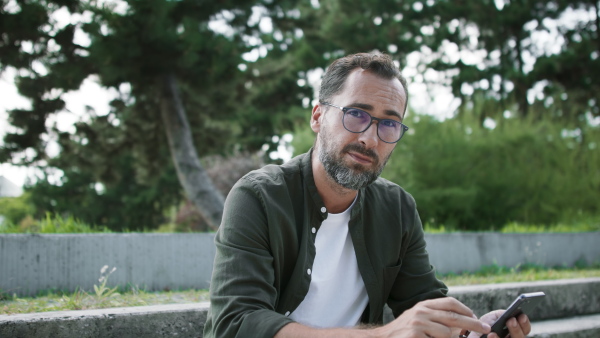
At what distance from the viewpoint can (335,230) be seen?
7.58 feet

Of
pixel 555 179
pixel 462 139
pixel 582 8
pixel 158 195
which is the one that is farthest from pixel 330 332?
pixel 582 8

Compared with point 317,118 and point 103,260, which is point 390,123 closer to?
point 317,118

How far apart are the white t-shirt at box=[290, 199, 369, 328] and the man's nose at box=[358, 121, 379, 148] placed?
31 centimetres

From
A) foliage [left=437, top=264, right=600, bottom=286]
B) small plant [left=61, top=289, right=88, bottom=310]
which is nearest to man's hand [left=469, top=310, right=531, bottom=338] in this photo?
small plant [left=61, top=289, right=88, bottom=310]

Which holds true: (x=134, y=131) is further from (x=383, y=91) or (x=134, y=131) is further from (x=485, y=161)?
(x=383, y=91)

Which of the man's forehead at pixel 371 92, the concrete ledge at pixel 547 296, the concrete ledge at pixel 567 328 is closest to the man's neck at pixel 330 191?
the man's forehead at pixel 371 92

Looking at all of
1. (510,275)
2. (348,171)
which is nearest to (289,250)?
(348,171)

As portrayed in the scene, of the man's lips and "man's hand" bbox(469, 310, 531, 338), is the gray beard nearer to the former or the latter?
the man's lips

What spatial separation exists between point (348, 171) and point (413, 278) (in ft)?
1.96

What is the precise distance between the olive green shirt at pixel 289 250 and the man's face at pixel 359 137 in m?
0.13

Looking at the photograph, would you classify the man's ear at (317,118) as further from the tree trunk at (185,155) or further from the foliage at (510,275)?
the tree trunk at (185,155)

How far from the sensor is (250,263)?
191 centimetres

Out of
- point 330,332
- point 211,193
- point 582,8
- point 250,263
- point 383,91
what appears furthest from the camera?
point 582,8

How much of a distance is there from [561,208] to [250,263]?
10307 mm
